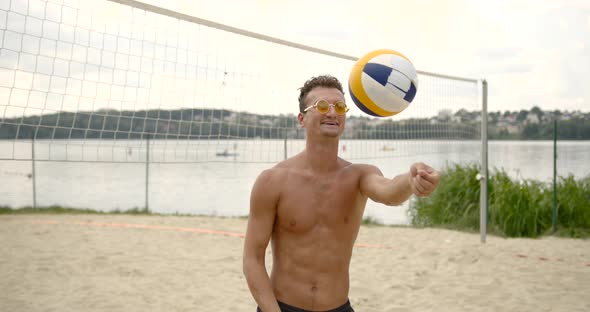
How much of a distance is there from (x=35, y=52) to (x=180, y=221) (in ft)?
18.2

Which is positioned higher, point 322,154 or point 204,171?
point 322,154

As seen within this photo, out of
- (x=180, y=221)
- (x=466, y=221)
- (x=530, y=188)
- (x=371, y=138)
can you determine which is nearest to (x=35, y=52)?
(x=371, y=138)

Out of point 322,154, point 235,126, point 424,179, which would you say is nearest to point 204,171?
point 235,126

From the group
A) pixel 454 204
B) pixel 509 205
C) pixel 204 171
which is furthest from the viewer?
pixel 204 171

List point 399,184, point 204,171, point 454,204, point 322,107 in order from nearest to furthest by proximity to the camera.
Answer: point 399,184 → point 322,107 → point 454,204 → point 204,171

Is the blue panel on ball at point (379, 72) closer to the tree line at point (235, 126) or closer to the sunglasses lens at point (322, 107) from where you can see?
the sunglasses lens at point (322, 107)

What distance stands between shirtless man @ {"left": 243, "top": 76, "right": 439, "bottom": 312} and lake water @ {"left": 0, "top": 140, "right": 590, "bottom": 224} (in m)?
2.44

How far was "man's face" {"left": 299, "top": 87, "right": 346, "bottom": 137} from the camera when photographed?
2.10 m

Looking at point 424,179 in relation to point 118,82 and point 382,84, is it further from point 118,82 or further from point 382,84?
point 118,82

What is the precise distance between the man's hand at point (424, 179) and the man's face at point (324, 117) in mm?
529

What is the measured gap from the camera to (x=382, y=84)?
2830 millimetres

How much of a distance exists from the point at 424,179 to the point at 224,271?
4493 mm

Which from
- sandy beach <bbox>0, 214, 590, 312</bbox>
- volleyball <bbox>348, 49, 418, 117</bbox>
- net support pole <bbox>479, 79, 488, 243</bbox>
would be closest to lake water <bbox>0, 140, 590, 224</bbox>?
net support pole <bbox>479, 79, 488, 243</bbox>

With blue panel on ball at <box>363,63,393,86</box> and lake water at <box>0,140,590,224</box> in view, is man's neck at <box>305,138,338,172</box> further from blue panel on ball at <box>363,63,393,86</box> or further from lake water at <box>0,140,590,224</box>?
lake water at <box>0,140,590,224</box>
